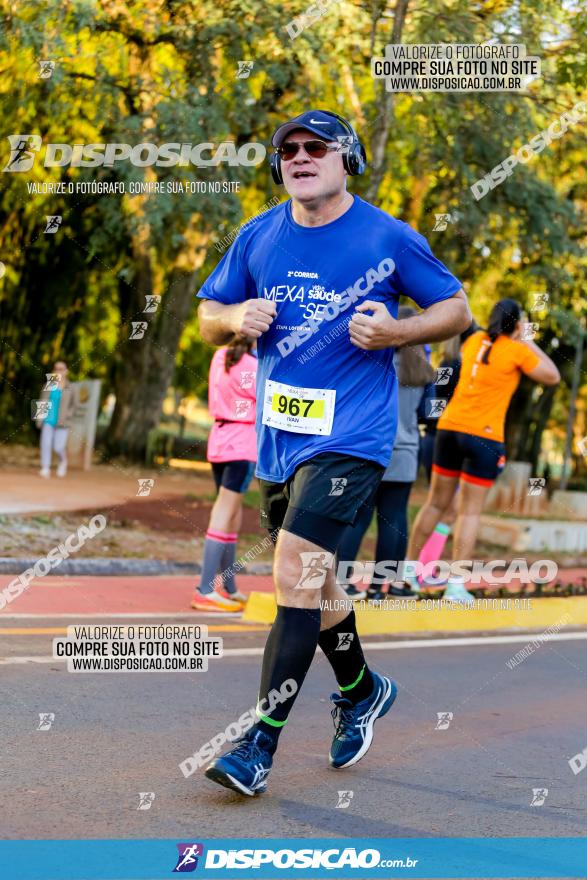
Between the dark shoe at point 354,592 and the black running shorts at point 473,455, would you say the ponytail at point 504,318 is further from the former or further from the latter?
the dark shoe at point 354,592

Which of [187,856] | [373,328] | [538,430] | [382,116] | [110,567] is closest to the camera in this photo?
[187,856]

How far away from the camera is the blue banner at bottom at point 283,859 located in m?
3.55

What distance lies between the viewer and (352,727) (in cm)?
482

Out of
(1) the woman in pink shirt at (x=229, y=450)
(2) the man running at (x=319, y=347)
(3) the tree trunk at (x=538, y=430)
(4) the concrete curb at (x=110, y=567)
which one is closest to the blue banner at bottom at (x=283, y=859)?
(2) the man running at (x=319, y=347)

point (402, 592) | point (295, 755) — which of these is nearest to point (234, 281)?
point (295, 755)

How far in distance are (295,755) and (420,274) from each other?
181 centimetres

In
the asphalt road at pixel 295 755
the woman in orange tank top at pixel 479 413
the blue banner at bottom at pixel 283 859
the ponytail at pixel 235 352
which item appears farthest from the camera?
the woman in orange tank top at pixel 479 413

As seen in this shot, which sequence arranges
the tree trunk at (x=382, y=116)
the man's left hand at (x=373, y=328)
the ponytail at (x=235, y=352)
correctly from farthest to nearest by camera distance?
the tree trunk at (x=382, y=116)
the ponytail at (x=235, y=352)
the man's left hand at (x=373, y=328)

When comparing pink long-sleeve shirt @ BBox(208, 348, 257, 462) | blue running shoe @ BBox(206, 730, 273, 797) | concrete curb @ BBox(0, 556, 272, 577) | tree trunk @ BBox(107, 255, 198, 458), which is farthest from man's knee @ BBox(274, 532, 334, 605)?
tree trunk @ BBox(107, 255, 198, 458)

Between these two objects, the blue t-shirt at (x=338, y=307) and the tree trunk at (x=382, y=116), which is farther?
the tree trunk at (x=382, y=116)

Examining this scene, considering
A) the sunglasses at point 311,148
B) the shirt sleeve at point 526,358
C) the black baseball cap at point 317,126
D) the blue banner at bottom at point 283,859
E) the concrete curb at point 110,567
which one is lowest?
the concrete curb at point 110,567

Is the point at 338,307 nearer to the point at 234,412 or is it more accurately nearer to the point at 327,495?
the point at 327,495

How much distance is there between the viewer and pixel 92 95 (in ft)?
51.5

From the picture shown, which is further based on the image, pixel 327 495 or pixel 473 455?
pixel 473 455
